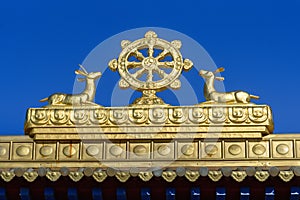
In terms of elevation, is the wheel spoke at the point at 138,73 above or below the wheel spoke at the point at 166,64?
below

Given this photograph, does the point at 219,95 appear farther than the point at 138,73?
No

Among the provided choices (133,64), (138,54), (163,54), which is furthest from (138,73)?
(163,54)

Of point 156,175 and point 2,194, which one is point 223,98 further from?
point 2,194

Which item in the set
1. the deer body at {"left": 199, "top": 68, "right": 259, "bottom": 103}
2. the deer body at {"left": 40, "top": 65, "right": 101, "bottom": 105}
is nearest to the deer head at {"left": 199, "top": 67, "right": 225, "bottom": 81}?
the deer body at {"left": 199, "top": 68, "right": 259, "bottom": 103}

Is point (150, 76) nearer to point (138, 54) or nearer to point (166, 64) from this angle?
point (166, 64)

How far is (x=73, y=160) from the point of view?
13930 mm

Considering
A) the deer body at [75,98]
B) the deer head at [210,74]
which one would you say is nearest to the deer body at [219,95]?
the deer head at [210,74]

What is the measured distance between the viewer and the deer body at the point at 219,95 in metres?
14.4

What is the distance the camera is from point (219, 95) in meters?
14.5

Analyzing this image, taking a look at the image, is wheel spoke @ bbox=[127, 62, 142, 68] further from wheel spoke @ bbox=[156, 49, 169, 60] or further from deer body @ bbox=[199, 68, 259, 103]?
deer body @ bbox=[199, 68, 259, 103]

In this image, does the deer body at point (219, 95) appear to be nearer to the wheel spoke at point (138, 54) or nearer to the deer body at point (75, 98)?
the wheel spoke at point (138, 54)

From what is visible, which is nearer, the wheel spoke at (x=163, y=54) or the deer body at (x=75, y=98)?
the deer body at (x=75, y=98)

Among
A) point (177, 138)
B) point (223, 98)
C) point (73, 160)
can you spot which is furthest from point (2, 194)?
point (223, 98)

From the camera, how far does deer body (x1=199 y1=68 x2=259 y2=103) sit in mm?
14375
